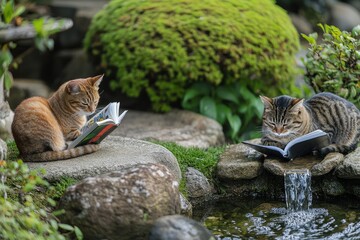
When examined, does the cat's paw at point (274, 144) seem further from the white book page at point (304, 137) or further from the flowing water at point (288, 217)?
the flowing water at point (288, 217)

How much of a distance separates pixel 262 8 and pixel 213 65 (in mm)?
1341

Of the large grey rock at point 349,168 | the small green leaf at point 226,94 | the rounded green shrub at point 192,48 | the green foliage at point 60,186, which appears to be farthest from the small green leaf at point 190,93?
the green foliage at point 60,186

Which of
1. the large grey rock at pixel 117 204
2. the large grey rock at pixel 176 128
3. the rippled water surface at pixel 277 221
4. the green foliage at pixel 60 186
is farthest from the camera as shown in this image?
the large grey rock at pixel 176 128

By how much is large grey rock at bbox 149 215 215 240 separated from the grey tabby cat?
6.56 ft

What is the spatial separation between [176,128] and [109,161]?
287cm

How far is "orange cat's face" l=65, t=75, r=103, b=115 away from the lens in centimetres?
656

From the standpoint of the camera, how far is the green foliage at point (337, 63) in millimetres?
7551

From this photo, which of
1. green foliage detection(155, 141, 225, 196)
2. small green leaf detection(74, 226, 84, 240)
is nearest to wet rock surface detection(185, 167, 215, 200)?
green foliage detection(155, 141, 225, 196)

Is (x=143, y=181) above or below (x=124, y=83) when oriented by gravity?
above

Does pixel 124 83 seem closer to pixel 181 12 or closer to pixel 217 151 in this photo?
pixel 181 12

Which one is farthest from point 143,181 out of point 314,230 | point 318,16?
point 318,16

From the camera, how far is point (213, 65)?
364 inches

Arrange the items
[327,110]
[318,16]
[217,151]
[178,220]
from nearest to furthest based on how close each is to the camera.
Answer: [178,220], [327,110], [217,151], [318,16]

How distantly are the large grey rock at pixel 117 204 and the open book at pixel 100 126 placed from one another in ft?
2.53
